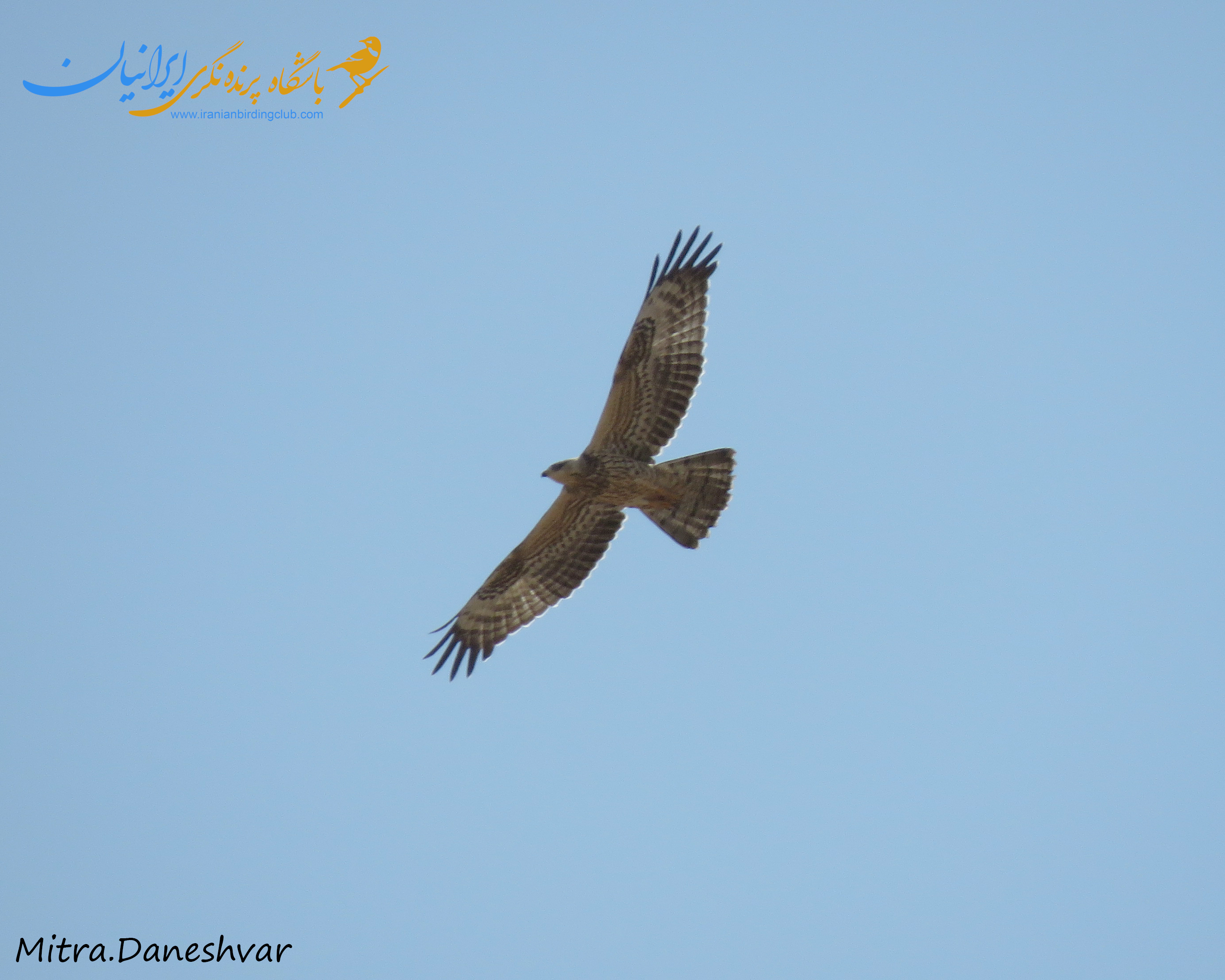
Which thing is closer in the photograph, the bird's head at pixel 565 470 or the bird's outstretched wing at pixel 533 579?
the bird's head at pixel 565 470

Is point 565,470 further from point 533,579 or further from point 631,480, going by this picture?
point 533,579

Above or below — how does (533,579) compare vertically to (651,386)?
below

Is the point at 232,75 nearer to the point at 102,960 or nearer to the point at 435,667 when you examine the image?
the point at 435,667

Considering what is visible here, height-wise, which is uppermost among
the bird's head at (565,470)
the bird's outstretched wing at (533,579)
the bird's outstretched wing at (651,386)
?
the bird's outstretched wing at (651,386)

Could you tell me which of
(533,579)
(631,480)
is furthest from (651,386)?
(533,579)

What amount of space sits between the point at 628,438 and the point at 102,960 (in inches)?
230

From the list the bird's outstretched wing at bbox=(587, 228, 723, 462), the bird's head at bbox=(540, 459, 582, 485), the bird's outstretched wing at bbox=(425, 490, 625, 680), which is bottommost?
the bird's outstretched wing at bbox=(425, 490, 625, 680)

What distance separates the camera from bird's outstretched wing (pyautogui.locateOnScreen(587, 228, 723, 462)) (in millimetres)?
10062

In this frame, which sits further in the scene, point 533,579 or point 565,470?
point 533,579

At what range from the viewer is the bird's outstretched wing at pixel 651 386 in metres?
10.1

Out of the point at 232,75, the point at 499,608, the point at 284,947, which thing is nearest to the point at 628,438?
the point at 499,608

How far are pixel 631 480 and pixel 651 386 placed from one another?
799 mm

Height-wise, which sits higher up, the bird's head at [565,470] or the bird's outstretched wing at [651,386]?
the bird's outstretched wing at [651,386]

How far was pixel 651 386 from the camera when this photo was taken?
10.1 metres
